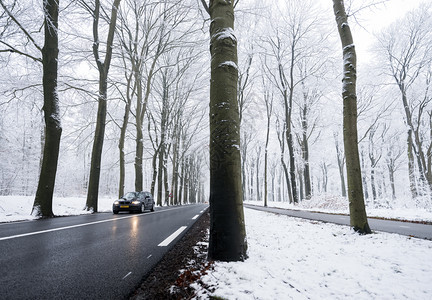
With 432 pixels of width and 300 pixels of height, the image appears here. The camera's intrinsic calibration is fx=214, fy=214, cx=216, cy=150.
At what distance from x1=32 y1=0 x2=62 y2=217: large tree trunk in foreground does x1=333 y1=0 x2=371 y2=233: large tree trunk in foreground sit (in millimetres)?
9903

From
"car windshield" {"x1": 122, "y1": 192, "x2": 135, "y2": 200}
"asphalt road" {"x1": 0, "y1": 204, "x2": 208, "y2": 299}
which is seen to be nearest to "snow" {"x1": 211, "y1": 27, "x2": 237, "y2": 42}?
"asphalt road" {"x1": 0, "y1": 204, "x2": 208, "y2": 299}

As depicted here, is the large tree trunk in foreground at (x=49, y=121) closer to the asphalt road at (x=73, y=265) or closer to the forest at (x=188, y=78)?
the forest at (x=188, y=78)

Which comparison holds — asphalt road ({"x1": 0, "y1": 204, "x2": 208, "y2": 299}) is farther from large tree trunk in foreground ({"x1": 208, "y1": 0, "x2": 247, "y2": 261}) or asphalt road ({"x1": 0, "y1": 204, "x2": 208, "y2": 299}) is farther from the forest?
the forest

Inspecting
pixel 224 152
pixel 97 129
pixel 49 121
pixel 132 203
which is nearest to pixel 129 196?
pixel 132 203

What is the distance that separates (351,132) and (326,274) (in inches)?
159

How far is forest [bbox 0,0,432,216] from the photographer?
10.6 meters

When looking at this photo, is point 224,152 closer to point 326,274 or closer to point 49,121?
point 326,274

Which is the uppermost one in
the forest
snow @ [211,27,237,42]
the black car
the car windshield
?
the forest

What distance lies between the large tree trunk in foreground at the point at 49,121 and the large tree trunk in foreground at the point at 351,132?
9.90 m

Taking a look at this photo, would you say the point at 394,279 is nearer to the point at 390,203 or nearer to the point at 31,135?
the point at 390,203

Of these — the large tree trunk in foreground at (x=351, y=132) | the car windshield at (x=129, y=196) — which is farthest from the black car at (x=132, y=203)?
the large tree trunk in foreground at (x=351, y=132)

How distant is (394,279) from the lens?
2361mm

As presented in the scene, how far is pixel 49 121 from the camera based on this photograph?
27.4ft

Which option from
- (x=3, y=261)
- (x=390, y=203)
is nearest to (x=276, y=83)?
(x=390, y=203)
